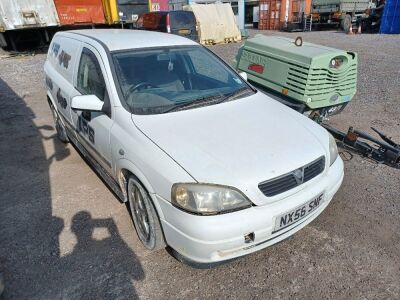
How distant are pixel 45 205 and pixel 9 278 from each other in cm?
103

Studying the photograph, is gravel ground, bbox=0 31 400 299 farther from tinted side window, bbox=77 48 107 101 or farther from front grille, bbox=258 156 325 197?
tinted side window, bbox=77 48 107 101

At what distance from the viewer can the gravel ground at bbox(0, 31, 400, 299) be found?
236cm

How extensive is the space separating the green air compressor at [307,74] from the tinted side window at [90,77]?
102 inches

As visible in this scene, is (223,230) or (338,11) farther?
(338,11)

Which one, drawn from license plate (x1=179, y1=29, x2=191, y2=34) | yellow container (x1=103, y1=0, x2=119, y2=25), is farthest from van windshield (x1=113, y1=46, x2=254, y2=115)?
yellow container (x1=103, y1=0, x2=119, y2=25)

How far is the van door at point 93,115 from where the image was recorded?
2895mm

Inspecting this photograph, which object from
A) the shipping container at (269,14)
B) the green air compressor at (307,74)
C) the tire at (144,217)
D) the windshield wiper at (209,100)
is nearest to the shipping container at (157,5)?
the green air compressor at (307,74)

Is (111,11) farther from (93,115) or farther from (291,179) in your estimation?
(291,179)

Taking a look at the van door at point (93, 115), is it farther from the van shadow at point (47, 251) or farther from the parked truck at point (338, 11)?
the parked truck at point (338, 11)

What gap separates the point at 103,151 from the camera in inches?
118

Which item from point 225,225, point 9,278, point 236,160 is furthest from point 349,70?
point 9,278

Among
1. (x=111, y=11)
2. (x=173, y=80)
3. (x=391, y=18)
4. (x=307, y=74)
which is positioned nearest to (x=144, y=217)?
(x=173, y=80)

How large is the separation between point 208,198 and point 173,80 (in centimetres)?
155

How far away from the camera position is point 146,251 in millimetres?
2713
